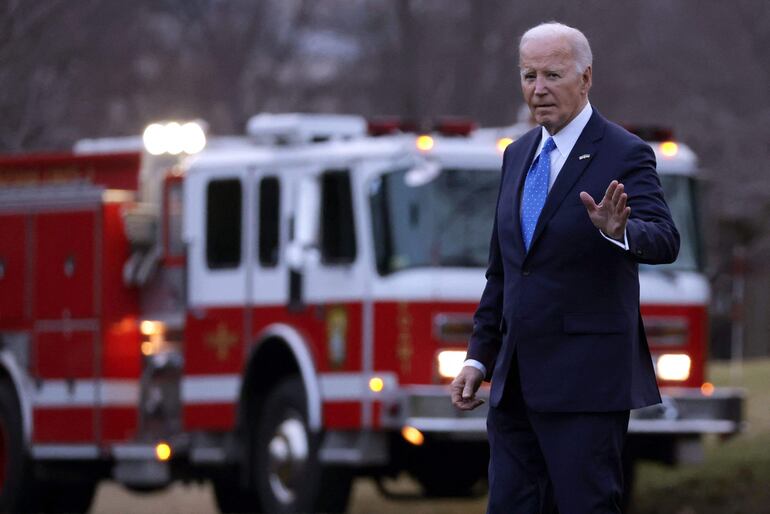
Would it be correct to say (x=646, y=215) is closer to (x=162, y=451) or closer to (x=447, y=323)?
(x=447, y=323)

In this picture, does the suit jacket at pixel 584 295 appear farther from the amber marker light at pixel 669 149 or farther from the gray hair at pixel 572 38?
the amber marker light at pixel 669 149

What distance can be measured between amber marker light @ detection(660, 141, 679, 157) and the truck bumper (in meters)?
1.47

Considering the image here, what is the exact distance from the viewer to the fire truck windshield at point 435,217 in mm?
12500

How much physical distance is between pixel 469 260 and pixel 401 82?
56.5ft

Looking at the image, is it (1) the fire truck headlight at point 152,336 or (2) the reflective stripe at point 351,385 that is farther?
(1) the fire truck headlight at point 152,336

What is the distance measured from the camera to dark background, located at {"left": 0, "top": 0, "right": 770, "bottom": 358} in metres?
20.6

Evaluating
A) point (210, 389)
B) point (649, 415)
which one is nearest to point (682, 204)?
point (649, 415)

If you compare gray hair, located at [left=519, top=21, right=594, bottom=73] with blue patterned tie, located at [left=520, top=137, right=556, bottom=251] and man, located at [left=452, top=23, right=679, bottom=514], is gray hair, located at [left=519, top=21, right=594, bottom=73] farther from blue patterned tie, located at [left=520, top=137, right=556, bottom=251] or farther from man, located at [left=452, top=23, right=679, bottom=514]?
blue patterned tie, located at [left=520, top=137, right=556, bottom=251]

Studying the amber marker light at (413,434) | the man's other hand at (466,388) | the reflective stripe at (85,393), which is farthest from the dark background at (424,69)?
the man's other hand at (466,388)

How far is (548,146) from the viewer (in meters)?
5.93

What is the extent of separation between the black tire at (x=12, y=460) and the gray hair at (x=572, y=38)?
979 cm

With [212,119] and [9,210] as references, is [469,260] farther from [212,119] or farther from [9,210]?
[212,119]

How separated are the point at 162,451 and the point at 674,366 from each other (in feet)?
Result: 11.6

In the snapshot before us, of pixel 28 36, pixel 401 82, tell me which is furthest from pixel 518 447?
pixel 401 82
